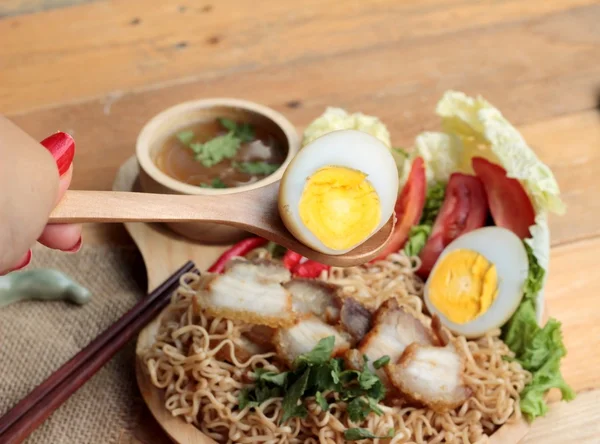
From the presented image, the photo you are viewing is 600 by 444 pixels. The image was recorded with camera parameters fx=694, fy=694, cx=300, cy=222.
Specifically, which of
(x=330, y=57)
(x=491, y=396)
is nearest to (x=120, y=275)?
(x=491, y=396)

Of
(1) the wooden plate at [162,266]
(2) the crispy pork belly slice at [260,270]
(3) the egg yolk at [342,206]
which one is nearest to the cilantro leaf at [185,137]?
(1) the wooden plate at [162,266]

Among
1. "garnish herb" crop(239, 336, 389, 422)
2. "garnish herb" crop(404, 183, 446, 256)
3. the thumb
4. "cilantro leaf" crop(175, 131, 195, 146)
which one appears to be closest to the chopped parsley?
"cilantro leaf" crop(175, 131, 195, 146)

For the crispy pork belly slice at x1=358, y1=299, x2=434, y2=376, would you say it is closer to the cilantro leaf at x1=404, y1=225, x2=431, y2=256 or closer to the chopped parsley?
the cilantro leaf at x1=404, y1=225, x2=431, y2=256

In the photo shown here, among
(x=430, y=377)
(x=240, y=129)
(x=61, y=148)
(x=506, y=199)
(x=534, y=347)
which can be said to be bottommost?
(x=534, y=347)

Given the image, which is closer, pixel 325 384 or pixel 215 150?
pixel 325 384

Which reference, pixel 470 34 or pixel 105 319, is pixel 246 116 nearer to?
pixel 105 319

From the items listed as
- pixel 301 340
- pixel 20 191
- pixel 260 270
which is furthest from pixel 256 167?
pixel 20 191

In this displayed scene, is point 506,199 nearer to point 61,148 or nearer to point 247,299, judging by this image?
point 247,299

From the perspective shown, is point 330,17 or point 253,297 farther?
point 330,17
